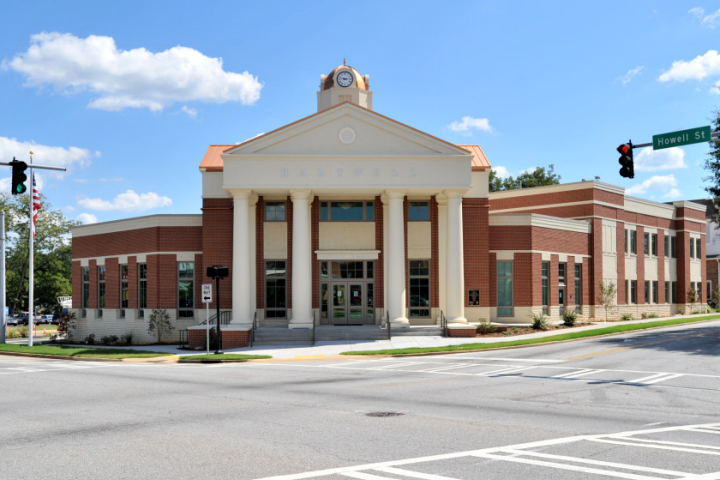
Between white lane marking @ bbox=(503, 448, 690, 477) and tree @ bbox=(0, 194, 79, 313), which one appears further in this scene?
tree @ bbox=(0, 194, 79, 313)

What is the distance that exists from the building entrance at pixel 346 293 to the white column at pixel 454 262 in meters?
4.14

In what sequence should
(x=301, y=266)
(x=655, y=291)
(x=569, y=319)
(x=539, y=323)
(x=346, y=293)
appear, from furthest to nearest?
(x=655, y=291), (x=569, y=319), (x=539, y=323), (x=346, y=293), (x=301, y=266)

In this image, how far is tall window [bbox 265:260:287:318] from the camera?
35.5 metres

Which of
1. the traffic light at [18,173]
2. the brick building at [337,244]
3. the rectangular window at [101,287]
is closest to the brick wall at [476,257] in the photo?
the brick building at [337,244]

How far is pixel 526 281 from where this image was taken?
3797 cm

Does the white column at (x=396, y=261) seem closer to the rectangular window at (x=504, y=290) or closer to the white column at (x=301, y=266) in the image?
the white column at (x=301, y=266)

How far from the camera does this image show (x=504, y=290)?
38188 millimetres

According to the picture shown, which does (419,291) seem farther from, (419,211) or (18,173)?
(18,173)

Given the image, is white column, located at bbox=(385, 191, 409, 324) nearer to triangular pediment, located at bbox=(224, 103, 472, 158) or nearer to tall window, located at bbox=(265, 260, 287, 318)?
triangular pediment, located at bbox=(224, 103, 472, 158)

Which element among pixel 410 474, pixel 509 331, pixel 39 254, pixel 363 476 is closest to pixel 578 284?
pixel 509 331

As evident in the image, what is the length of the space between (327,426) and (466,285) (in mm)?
25359

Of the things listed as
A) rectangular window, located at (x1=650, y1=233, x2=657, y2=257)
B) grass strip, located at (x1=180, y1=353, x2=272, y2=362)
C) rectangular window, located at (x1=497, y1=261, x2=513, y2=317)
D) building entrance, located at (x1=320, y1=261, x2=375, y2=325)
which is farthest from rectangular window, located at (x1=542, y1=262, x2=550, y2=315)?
grass strip, located at (x1=180, y1=353, x2=272, y2=362)

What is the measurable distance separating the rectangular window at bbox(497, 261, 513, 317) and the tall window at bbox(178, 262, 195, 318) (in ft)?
55.4

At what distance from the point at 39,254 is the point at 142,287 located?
155 ft
